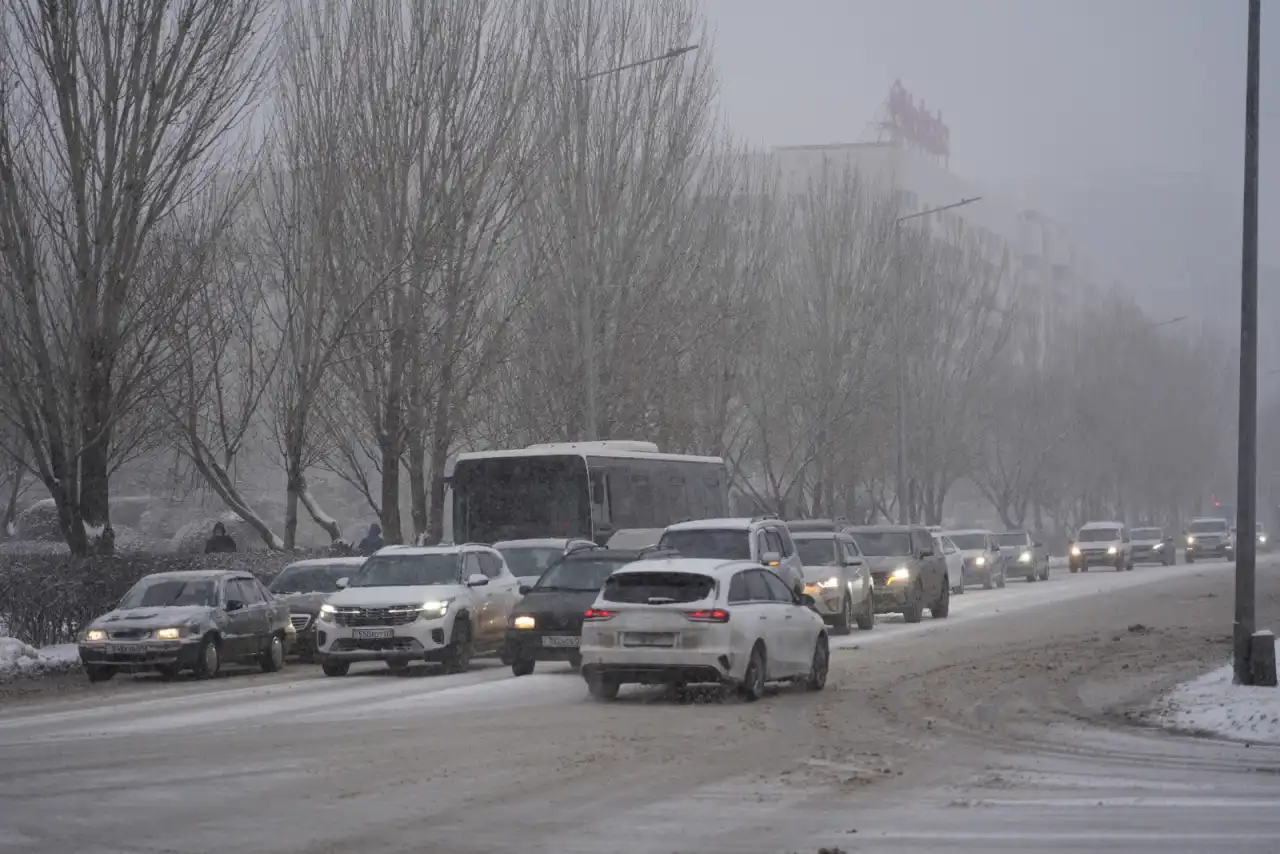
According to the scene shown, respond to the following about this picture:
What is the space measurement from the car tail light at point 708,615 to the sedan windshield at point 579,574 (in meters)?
5.33

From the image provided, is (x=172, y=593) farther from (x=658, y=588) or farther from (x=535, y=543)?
(x=658, y=588)

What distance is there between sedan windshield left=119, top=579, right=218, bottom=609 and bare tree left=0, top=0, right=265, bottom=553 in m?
5.55

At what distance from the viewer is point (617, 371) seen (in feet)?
154

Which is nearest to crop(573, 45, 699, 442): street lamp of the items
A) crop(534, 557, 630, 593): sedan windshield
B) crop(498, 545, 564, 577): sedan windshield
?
crop(498, 545, 564, 577): sedan windshield

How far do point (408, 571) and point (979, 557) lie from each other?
111ft

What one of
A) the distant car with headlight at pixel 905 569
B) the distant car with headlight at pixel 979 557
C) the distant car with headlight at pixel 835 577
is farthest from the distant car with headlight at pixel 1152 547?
the distant car with headlight at pixel 835 577

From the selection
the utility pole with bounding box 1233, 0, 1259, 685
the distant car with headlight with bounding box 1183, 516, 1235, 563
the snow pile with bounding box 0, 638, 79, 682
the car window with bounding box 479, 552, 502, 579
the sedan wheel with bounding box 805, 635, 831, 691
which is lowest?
the distant car with headlight with bounding box 1183, 516, 1235, 563

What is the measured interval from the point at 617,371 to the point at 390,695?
26311 millimetres

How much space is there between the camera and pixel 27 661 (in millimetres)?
24828

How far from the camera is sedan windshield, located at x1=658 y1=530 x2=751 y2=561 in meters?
26.8

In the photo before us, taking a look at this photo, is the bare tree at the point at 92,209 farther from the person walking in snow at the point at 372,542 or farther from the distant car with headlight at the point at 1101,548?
the distant car with headlight at the point at 1101,548

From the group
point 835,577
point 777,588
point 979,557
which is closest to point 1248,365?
point 777,588

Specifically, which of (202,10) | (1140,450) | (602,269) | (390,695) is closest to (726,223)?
(602,269)

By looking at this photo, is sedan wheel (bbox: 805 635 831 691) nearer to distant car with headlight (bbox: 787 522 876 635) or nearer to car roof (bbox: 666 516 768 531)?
car roof (bbox: 666 516 768 531)
